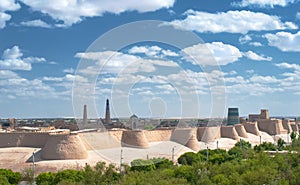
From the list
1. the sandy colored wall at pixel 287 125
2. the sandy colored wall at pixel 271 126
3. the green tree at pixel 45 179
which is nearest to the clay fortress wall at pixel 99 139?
the green tree at pixel 45 179

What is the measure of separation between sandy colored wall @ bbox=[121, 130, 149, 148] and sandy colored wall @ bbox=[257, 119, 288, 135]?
1041 inches

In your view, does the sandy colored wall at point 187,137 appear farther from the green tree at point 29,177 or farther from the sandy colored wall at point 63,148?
the green tree at point 29,177

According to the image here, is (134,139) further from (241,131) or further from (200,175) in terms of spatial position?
(241,131)

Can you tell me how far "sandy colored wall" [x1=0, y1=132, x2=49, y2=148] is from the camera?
2948cm

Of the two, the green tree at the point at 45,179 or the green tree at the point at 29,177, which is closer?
the green tree at the point at 45,179

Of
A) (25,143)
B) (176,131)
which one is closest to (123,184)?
(25,143)

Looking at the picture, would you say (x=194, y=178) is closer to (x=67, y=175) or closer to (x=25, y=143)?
(x=67, y=175)

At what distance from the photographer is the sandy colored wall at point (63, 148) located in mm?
27344

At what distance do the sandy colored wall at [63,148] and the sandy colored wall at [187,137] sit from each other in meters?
11.2

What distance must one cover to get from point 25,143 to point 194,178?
16.9m

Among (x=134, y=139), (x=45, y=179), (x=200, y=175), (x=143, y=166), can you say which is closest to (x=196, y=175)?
(x=200, y=175)

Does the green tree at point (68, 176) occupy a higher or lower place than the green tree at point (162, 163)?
lower

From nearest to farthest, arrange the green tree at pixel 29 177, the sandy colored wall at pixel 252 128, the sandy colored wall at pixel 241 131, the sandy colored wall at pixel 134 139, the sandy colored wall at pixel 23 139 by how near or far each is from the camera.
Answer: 1. the green tree at pixel 29 177
2. the sandy colored wall at pixel 23 139
3. the sandy colored wall at pixel 134 139
4. the sandy colored wall at pixel 241 131
5. the sandy colored wall at pixel 252 128

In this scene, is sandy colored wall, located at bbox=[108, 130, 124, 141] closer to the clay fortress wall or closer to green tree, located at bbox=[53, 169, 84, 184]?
the clay fortress wall
